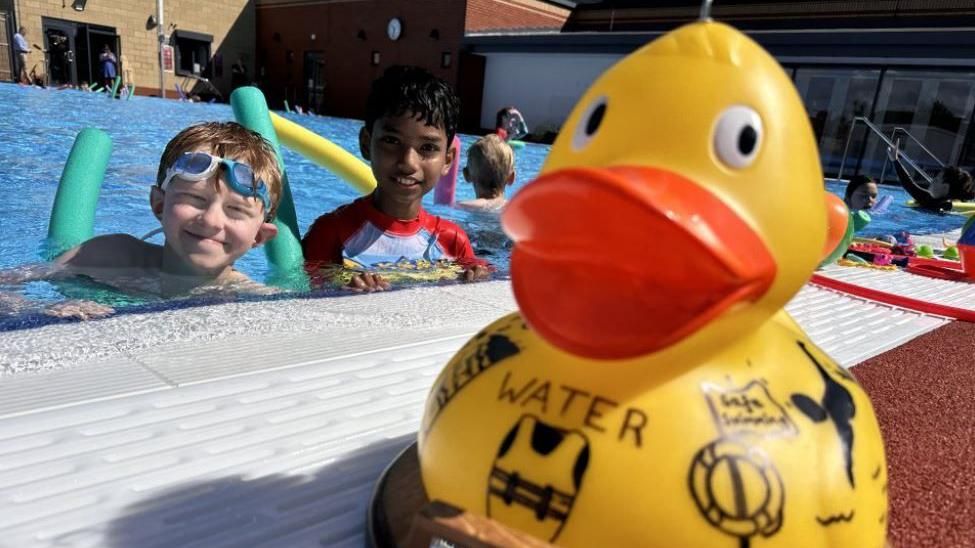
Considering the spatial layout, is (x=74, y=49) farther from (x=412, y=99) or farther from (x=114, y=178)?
(x=412, y=99)

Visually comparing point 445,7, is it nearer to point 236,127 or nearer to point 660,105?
point 236,127

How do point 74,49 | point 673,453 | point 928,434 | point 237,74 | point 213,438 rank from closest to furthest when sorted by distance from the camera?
1. point 673,453
2. point 213,438
3. point 928,434
4. point 74,49
5. point 237,74

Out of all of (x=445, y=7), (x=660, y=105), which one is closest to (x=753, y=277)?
(x=660, y=105)

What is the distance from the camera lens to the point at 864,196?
24.0 ft

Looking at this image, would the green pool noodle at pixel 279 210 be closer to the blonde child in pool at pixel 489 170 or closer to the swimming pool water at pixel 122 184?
the swimming pool water at pixel 122 184

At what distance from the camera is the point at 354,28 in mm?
25266

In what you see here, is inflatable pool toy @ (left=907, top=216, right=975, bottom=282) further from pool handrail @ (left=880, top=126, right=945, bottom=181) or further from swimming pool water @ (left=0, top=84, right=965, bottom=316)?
pool handrail @ (left=880, top=126, right=945, bottom=181)

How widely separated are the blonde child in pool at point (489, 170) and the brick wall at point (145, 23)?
21543 millimetres

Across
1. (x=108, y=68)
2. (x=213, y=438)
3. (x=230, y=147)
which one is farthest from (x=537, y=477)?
(x=108, y=68)

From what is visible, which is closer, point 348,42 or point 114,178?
point 114,178

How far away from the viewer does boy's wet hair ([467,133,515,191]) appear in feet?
19.2

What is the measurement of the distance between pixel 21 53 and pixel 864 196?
23.6 meters

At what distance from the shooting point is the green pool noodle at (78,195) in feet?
11.2

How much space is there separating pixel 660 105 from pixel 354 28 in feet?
86.9
